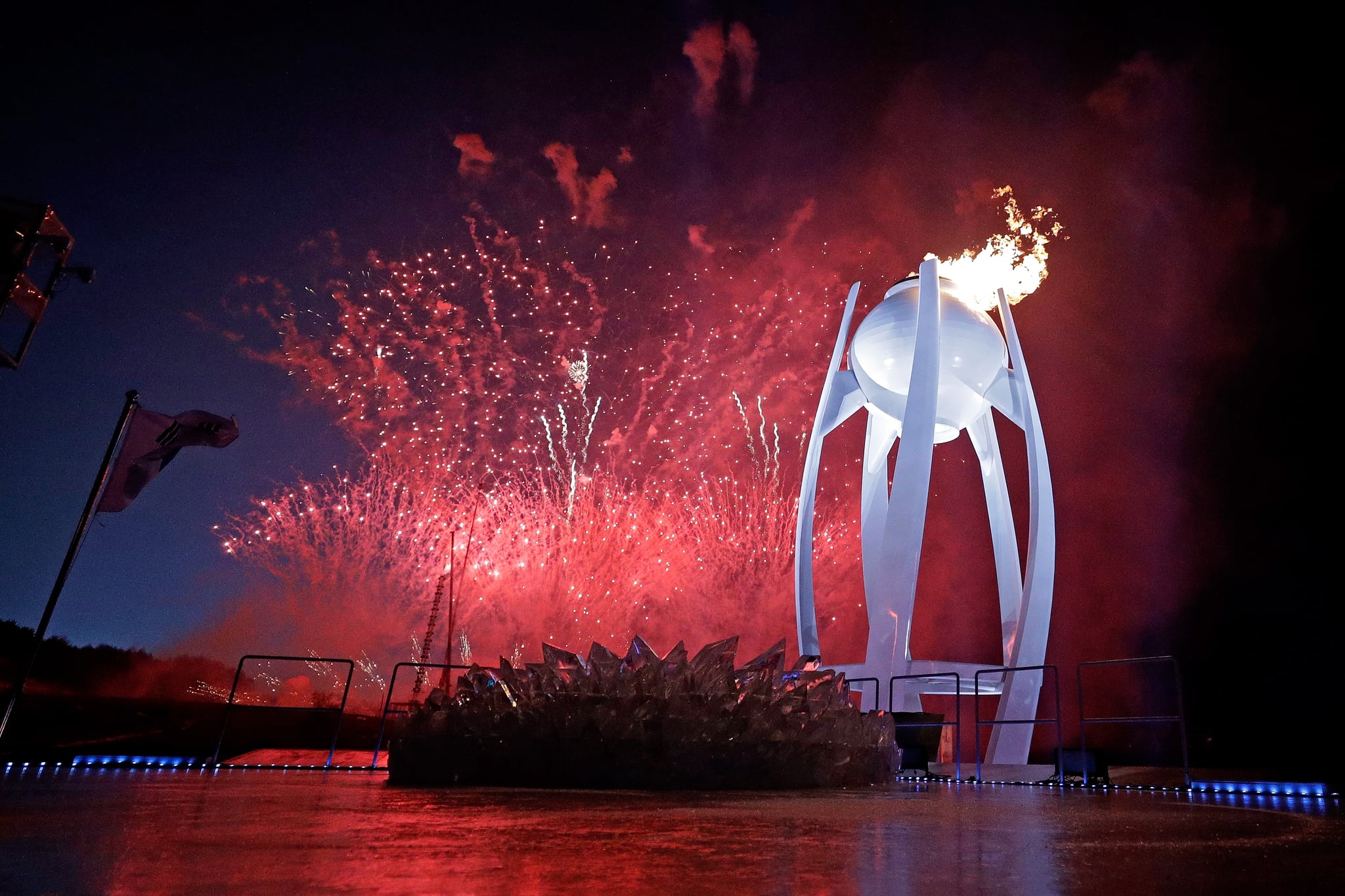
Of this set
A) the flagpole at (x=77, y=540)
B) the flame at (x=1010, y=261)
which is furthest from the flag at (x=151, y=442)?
the flame at (x=1010, y=261)

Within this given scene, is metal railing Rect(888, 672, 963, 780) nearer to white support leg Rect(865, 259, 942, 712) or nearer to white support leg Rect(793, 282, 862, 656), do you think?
white support leg Rect(865, 259, 942, 712)

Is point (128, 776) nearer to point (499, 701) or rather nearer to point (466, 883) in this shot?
point (499, 701)

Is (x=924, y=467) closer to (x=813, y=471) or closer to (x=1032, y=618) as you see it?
(x=813, y=471)

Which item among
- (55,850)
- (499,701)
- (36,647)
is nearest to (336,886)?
(55,850)

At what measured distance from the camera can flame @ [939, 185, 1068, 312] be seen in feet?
61.4

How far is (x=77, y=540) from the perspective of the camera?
6.78 meters

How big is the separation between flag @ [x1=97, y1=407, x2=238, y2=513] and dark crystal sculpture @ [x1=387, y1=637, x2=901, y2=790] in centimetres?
492

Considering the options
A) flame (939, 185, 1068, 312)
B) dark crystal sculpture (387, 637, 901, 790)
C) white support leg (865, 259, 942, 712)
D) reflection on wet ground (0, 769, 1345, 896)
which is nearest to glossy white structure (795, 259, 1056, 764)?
white support leg (865, 259, 942, 712)

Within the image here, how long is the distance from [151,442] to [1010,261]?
60.6ft

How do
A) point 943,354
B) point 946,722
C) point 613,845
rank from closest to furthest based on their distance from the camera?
point 613,845 → point 946,722 → point 943,354

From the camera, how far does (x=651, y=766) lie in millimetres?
4926

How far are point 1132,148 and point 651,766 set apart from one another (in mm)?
21060

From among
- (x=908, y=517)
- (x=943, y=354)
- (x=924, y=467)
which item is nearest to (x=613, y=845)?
(x=908, y=517)

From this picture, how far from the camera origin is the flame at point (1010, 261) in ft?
61.4
